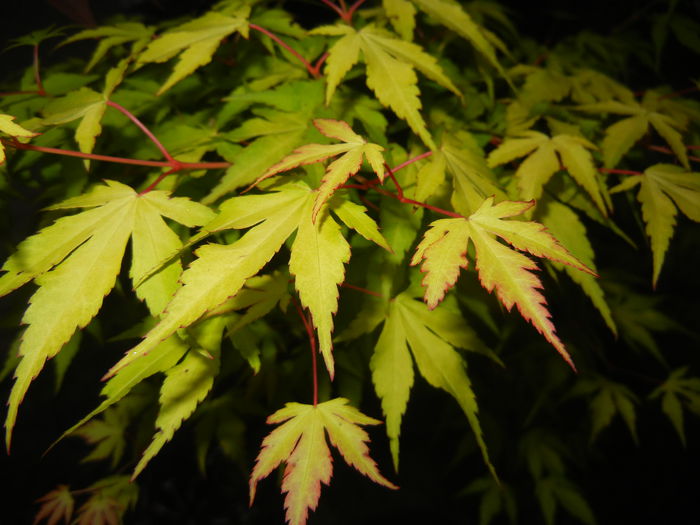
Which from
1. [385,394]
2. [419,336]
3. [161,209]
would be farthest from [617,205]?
[161,209]

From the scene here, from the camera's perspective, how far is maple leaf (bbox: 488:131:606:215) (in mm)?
663

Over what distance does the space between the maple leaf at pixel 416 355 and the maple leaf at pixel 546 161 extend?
256 mm

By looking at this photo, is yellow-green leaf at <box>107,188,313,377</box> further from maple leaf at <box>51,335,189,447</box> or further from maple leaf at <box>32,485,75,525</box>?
maple leaf at <box>32,485,75,525</box>

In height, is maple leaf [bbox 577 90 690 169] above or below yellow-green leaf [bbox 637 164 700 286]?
above

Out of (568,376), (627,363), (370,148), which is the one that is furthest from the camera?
(627,363)

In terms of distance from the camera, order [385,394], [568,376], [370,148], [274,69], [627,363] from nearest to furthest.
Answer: [370,148], [385,394], [274,69], [568,376], [627,363]

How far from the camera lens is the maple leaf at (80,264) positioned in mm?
428

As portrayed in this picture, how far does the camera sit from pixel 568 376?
4.34 ft

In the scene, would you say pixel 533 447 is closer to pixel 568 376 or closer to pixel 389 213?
pixel 568 376

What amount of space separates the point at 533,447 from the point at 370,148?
49.5 inches

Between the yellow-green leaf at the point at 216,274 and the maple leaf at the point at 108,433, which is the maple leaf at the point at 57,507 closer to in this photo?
the maple leaf at the point at 108,433

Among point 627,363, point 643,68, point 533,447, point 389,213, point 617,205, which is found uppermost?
point 389,213

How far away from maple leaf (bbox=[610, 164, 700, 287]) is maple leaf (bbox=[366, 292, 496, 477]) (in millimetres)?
323

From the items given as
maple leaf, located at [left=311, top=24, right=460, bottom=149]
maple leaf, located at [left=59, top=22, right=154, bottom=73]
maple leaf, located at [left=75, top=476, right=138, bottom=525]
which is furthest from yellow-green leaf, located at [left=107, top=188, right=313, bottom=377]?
maple leaf, located at [left=75, top=476, right=138, bottom=525]
